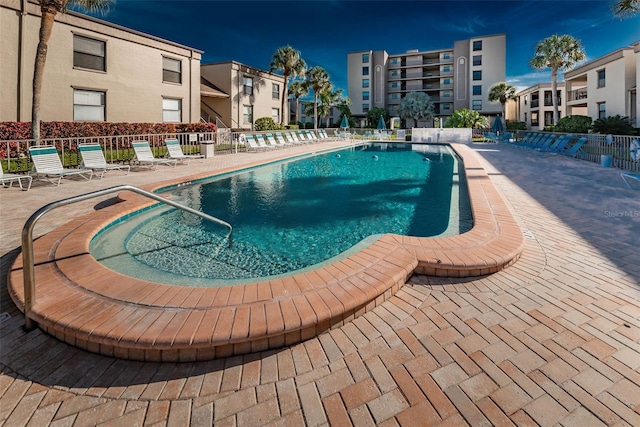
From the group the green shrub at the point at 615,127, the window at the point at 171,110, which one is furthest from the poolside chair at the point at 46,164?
the green shrub at the point at 615,127

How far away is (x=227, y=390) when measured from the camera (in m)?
2.11

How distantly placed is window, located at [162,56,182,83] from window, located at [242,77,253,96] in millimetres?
6931

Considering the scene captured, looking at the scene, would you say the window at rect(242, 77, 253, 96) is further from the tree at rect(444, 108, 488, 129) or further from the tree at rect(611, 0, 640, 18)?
the tree at rect(611, 0, 640, 18)

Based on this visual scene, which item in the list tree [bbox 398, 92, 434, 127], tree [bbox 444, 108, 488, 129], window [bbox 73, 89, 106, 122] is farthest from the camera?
tree [bbox 398, 92, 434, 127]

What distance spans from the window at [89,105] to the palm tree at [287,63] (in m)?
17.7

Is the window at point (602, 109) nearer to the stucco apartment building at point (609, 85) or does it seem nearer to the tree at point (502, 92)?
the stucco apartment building at point (609, 85)

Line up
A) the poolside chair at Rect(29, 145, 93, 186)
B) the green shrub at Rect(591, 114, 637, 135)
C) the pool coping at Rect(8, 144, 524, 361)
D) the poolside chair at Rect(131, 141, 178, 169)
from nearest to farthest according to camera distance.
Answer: the pool coping at Rect(8, 144, 524, 361)
the poolside chair at Rect(29, 145, 93, 186)
the poolside chair at Rect(131, 141, 178, 169)
the green shrub at Rect(591, 114, 637, 135)

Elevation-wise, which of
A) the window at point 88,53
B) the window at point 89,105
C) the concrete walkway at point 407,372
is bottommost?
the concrete walkway at point 407,372

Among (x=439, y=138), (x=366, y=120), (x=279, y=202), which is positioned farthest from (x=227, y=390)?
(x=366, y=120)

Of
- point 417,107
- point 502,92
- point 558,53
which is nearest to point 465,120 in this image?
point 558,53

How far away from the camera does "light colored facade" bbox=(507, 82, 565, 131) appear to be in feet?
146

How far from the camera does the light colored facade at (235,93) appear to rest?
27219 mm

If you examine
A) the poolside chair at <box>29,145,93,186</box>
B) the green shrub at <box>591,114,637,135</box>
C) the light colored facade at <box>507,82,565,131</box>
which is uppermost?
the light colored facade at <box>507,82,565,131</box>

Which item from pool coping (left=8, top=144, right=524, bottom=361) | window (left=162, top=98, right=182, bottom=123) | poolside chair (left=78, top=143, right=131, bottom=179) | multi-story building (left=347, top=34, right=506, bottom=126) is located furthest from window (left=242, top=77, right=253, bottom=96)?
multi-story building (left=347, top=34, right=506, bottom=126)
